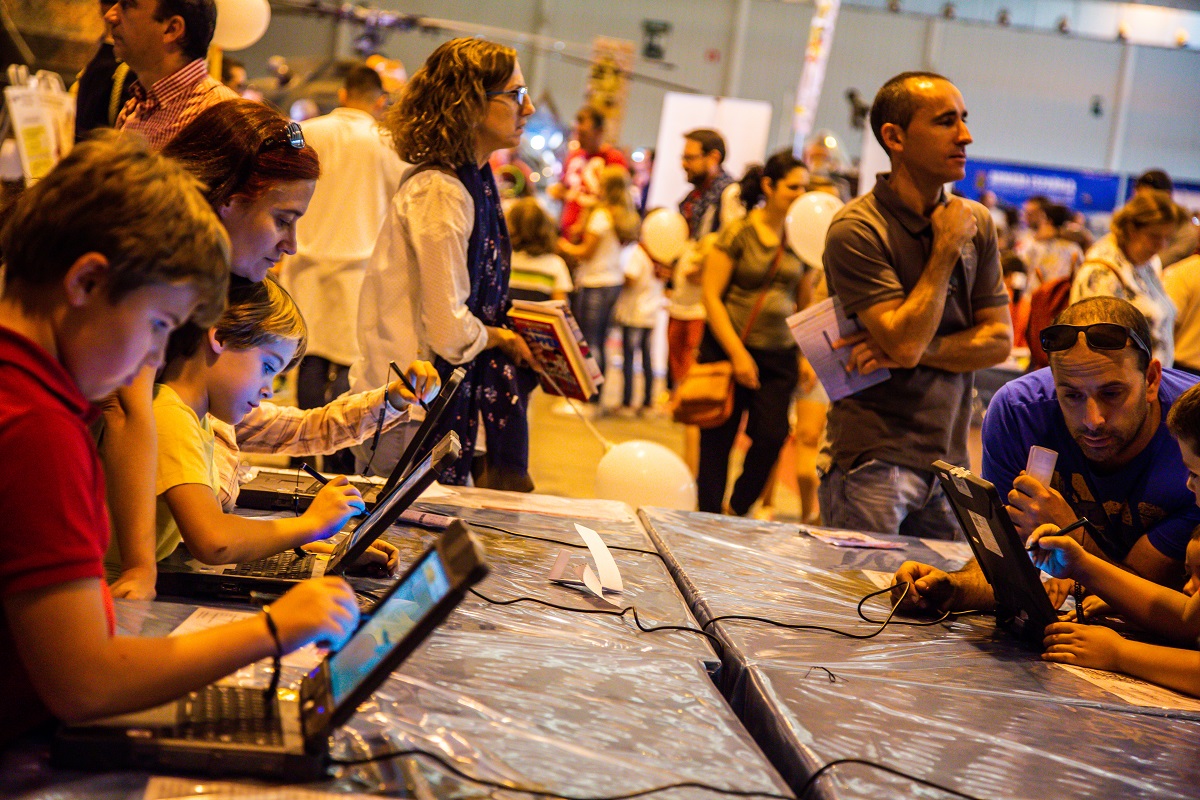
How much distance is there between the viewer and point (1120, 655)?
5.52 feet

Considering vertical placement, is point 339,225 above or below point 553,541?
above

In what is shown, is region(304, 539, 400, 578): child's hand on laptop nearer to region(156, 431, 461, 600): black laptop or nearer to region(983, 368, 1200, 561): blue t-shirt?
region(156, 431, 461, 600): black laptop

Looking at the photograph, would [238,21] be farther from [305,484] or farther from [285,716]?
[285,716]

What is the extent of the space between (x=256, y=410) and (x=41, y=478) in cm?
122

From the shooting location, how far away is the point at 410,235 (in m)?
2.48

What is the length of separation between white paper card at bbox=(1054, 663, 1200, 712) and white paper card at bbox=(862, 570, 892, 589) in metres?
0.40

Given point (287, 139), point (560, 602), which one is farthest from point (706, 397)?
point (287, 139)

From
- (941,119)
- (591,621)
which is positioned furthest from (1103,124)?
(591,621)

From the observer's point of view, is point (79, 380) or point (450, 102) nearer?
point (79, 380)

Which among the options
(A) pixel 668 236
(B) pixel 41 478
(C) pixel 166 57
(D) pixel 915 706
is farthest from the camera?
(A) pixel 668 236

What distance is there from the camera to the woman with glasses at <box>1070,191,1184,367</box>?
13.4ft

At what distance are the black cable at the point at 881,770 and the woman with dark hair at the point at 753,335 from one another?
2.87 metres

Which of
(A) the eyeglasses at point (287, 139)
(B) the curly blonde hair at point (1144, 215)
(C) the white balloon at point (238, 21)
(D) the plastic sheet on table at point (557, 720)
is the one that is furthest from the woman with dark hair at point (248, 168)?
(B) the curly blonde hair at point (1144, 215)

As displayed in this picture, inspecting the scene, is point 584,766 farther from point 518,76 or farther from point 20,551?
point 518,76
